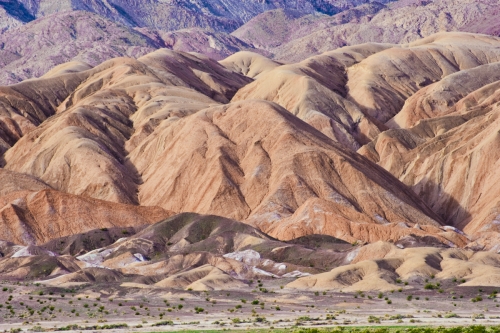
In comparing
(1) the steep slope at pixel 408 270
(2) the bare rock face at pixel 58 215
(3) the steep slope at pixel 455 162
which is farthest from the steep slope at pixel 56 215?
(1) the steep slope at pixel 408 270

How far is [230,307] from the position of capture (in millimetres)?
70000

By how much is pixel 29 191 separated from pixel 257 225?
33.1 metres

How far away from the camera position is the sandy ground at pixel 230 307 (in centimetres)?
5847

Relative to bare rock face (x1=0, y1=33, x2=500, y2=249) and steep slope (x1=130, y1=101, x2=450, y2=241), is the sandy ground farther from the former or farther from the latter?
steep slope (x1=130, y1=101, x2=450, y2=241)

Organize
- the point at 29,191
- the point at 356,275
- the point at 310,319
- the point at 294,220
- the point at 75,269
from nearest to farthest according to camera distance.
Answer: the point at 310,319
the point at 356,275
the point at 75,269
the point at 294,220
the point at 29,191

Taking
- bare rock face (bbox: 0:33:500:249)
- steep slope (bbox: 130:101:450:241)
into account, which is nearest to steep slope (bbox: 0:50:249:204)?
bare rock face (bbox: 0:33:500:249)

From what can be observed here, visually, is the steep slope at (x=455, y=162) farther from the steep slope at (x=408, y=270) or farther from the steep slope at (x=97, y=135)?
the steep slope at (x=97, y=135)

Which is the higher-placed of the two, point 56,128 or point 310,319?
point 310,319

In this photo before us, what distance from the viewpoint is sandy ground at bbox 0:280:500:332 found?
5847 cm

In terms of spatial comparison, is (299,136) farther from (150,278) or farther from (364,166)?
(150,278)

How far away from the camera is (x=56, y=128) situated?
538 feet

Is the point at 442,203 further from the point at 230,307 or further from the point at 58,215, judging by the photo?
the point at 230,307

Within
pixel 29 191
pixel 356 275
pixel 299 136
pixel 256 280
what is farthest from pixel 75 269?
pixel 299 136

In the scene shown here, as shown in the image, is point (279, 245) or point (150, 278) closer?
point (150, 278)
